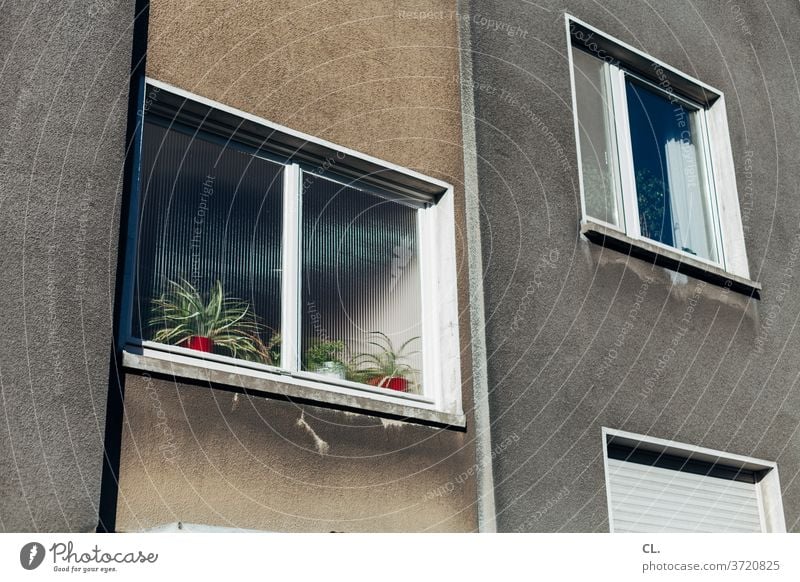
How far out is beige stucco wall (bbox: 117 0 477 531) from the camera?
5551mm

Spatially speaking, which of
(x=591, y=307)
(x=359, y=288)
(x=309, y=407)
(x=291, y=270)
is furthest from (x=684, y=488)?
(x=291, y=270)

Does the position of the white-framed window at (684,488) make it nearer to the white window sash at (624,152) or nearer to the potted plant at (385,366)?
the potted plant at (385,366)

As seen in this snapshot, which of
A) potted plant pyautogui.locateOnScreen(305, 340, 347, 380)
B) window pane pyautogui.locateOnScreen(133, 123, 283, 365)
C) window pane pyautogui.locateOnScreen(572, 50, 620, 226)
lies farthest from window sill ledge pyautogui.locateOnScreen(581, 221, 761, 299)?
window pane pyautogui.locateOnScreen(133, 123, 283, 365)

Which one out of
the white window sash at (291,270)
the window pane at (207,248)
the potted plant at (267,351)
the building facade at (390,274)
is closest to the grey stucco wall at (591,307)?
the building facade at (390,274)

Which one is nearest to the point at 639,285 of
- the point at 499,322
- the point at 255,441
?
the point at 499,322

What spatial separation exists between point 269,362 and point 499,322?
1.68 m

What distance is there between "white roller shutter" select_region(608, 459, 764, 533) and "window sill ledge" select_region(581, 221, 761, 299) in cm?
162

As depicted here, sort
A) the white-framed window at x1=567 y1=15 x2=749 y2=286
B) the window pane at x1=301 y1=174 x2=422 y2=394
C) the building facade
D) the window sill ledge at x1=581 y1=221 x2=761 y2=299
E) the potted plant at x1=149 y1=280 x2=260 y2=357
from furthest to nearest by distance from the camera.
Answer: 1. the white-framed window at x1=567 y1=15 x2=749 y2=286
2. the window sill ledge at x1=581 y1=221 x2=761 y2=299
3. the window pane at x1=301 y1=174 x2=422 y2=394
4. the potted plant at x1=149 y1=280 x2=260 y2=357
5. the building facade

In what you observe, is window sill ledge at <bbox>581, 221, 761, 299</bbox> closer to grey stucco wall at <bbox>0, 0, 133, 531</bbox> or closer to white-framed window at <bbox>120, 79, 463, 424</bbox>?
white-framed window at <bbox>120, 79, 463, 424</bbox>

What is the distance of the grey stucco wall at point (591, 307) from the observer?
23.5 ft

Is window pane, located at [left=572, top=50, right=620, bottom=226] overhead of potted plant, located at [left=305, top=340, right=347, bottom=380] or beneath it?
overhead

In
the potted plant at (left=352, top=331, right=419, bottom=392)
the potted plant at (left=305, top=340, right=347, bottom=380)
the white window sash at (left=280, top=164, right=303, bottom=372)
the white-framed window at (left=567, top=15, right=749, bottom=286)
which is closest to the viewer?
the white window sash at (left=280, top=164, right=303, bottom=372)

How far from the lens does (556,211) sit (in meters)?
7.90
